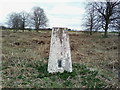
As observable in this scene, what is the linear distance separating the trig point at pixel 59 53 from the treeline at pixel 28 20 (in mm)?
33792

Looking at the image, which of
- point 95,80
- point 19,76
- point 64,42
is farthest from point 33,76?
point 95,80

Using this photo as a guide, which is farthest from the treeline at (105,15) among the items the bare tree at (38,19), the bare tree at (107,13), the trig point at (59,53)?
the trig point at (59,53)

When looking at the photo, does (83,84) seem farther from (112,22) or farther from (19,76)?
(112,22)

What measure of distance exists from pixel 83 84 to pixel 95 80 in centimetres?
55

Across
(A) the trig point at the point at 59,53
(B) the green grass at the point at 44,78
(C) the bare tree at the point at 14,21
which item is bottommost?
(B) the green grass at the point at 44,78

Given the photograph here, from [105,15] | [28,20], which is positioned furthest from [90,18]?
[28,20]

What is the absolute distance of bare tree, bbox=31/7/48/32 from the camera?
4172cm

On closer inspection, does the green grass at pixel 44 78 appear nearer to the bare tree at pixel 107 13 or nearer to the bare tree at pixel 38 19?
the bare tree at pixel 107 13

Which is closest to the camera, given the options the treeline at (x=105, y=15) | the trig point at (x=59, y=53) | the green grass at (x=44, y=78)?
the green grass at (x=44, y=78)

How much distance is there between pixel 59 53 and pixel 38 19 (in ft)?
118

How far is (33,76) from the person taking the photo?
265 inches

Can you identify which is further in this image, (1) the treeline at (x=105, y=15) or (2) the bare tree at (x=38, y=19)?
(2) the bare tree at (x=38, y=19)

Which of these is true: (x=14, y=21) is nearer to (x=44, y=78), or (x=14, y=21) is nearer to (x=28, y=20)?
(x=28, y=20)

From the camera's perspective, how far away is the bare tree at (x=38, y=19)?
137ft
